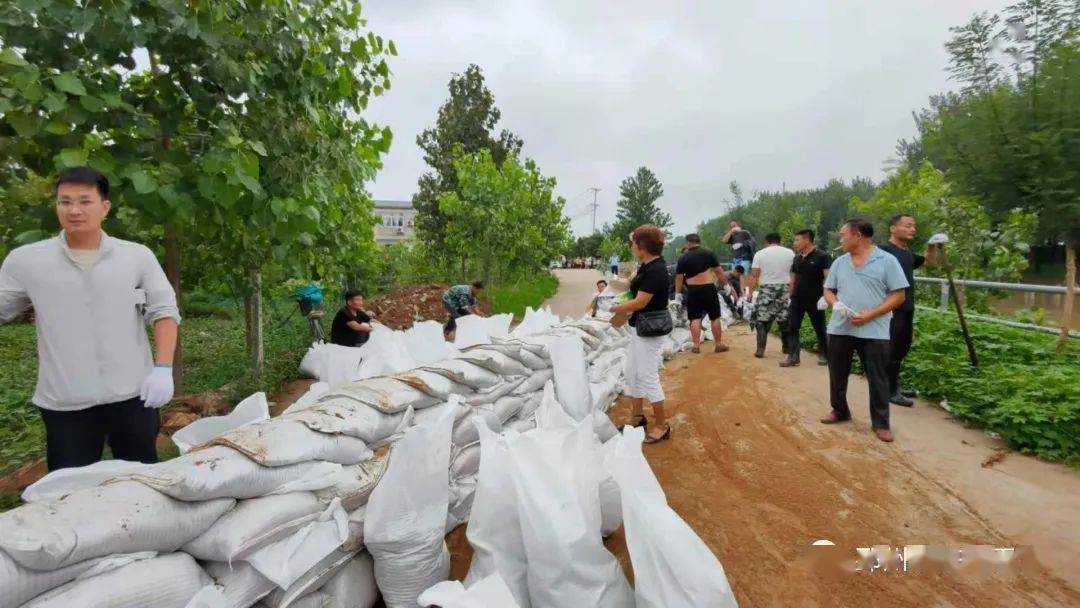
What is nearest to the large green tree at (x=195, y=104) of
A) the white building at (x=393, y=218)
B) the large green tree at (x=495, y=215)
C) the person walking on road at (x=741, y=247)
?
the person walking on road at (x=741, y=247)

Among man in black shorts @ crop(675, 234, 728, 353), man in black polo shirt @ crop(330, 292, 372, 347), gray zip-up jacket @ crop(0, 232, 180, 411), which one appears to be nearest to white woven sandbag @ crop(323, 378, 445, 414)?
gray zip-up jacket @ crop(0, 232, 180, 411)

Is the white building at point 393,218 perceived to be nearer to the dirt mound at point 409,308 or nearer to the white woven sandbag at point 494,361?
the dirt mound at point 409,308

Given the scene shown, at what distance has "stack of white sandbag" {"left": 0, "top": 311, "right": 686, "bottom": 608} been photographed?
124 centimetres

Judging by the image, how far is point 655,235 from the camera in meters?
3.84

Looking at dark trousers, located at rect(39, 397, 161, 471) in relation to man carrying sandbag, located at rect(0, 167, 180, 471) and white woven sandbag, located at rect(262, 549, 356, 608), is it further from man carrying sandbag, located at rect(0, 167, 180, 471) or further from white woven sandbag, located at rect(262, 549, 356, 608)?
white woven sandbag, located at rect(262, 549, 356, 608)

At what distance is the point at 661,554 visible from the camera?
1.58 meters

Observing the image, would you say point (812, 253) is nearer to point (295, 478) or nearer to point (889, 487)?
point (889, 487)

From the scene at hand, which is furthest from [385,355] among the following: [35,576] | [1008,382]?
[1008,382]

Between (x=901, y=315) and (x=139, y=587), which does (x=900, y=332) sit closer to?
(x=901, y=315)

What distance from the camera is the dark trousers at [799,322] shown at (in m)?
5.65

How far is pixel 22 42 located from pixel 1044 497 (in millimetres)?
5308

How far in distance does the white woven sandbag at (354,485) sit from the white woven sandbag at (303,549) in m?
0.05

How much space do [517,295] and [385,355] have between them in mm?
12959

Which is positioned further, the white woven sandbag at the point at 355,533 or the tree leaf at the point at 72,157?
the tree leaf at the point at 72,157
